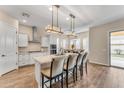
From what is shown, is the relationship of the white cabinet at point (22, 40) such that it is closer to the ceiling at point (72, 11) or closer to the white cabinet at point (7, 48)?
the white cabinet at point (7, 48)

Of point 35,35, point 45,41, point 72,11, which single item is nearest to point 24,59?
point 35,35

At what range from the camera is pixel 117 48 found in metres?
6.13

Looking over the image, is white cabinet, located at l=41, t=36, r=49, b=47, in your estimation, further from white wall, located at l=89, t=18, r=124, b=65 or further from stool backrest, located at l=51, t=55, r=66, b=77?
stool backrest, located at l=51, t=55, r=66, b=77

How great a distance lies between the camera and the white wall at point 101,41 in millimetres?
5215

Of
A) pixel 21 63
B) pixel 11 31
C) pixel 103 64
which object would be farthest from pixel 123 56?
pixel 11 31

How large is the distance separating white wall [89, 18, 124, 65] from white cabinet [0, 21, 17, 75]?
519 centimetres

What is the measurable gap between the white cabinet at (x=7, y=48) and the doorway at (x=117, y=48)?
582 cm

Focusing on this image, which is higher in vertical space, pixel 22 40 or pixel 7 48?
pixel 22 40

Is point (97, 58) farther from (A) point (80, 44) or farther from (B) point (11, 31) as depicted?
(B) point (11, 31)

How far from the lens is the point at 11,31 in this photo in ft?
14.3

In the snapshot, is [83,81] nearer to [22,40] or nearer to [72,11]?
[72,11]

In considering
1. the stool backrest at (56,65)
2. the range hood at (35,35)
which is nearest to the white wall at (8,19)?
the range hood at (35,35)

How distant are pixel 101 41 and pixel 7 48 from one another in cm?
556

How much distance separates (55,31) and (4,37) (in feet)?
8.04
